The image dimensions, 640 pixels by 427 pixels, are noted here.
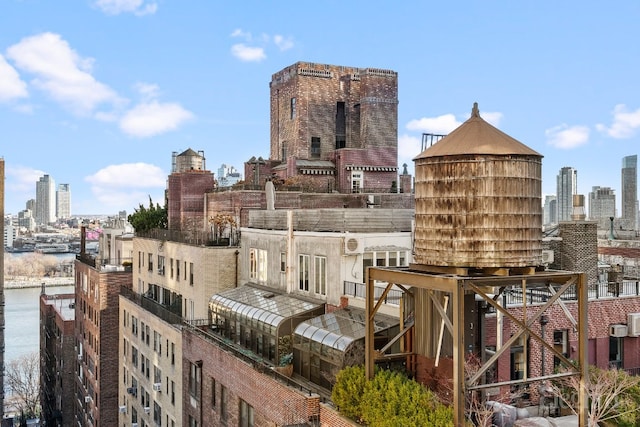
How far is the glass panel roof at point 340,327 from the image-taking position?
22.3 metres

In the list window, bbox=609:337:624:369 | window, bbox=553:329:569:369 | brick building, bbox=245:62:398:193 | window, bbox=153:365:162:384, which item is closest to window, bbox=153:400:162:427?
window, bbox=153:365:162:384

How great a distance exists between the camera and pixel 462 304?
15547 millimetres

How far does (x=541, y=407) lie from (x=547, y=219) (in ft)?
305

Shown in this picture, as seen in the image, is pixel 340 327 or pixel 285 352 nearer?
pixel 340 327

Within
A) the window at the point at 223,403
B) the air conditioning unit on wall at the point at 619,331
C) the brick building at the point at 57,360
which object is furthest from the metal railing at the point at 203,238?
the brick building at the point at 57,360

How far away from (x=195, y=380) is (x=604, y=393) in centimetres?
2091

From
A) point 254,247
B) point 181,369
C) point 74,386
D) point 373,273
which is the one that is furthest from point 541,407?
point 74,386

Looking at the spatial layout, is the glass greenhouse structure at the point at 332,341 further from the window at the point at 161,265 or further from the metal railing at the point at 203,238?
the window at the point at 161,265

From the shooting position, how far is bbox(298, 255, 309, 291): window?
29.1 m

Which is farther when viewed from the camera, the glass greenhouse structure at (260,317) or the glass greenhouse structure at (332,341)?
the glass greenhouse structure at (260,317)

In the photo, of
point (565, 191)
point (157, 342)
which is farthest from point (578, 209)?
point (565, 191)

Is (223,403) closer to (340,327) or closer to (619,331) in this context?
(340,327)

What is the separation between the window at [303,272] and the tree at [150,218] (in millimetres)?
31214

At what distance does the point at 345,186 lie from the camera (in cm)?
6019
